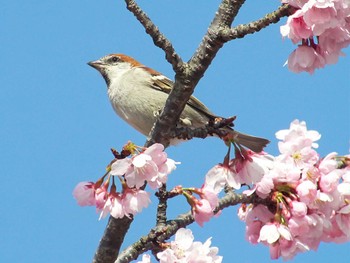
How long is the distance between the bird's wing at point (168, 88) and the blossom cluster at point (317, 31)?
12.2 feet

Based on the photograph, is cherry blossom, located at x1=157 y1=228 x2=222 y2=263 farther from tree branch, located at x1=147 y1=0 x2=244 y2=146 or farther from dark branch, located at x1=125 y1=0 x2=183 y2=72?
dark branch, located at x1=125 y1=0 x2=183 y2=72

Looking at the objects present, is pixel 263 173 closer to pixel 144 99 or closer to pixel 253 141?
pixel 253 141

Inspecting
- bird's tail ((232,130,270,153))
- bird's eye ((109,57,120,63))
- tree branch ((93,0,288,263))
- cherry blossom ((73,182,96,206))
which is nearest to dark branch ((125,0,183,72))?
tree branch ((93,0,288,263))

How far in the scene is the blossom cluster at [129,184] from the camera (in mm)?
3332

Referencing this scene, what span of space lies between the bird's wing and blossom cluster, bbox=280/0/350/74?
3707 millimetres

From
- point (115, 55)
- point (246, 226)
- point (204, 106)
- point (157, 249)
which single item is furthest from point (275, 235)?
point (115, 55)

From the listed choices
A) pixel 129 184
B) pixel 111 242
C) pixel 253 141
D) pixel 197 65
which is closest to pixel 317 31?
pixel 197 65

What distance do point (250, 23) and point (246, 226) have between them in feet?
3.85

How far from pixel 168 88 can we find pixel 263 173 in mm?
4473

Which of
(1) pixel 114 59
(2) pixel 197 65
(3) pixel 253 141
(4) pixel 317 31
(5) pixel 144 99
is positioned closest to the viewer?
(4) pixel 317 31

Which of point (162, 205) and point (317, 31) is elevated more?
point (317, 31)

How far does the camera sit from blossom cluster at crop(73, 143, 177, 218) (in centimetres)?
333

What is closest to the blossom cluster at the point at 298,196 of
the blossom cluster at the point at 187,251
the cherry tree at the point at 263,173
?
the cherry tree at the point at 263,173

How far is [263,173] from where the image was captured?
343cm
